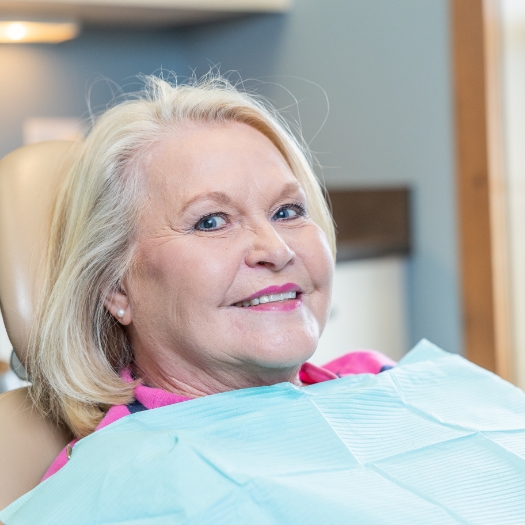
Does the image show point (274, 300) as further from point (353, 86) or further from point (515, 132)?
point (353, 86)

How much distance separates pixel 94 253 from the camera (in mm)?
1090

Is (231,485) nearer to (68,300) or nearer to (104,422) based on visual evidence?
(104,422)

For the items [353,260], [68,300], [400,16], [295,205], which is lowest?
[353,260]

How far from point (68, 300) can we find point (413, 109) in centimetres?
162

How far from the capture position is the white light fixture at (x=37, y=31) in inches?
99.2

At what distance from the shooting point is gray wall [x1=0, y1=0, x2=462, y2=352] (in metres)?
2.38

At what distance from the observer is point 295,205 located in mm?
1122

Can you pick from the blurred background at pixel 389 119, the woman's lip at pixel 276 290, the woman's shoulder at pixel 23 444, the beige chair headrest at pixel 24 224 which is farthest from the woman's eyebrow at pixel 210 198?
the blurred background at pixel 389 119

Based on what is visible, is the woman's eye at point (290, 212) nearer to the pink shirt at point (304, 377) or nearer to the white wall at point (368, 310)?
the pink shirt at point (304, 377)

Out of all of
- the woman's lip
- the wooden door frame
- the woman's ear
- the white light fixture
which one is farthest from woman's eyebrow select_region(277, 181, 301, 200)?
the white light fixture

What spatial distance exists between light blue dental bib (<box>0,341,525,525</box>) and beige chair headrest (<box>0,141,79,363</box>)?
9.2 inches

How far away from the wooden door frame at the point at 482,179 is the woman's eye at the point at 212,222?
4.53 ft

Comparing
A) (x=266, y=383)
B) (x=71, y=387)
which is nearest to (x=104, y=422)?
(x=71, y=387)

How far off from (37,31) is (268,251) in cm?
196
